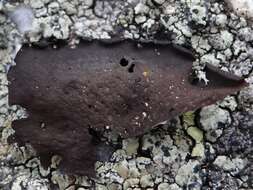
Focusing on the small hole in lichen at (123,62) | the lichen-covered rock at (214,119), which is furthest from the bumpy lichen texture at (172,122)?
the small hole in lichen at (123,62)

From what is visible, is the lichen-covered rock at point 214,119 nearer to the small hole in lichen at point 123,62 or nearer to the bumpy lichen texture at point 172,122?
the bumpy lichen texture at point 172,122

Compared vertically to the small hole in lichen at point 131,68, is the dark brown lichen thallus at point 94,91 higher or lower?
lower

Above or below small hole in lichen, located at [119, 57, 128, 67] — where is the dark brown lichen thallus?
below

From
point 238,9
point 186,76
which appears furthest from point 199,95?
point 238,9

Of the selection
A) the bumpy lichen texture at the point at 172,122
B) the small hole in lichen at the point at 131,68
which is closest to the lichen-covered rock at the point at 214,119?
the bumpy lichen texture at the point at 172,122

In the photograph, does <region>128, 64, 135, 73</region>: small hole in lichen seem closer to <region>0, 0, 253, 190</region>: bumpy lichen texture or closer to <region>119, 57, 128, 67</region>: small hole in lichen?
<region>119, 57, 128, 67</region>: small hole in lichen

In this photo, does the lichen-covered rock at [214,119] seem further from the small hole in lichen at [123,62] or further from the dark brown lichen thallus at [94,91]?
the small hole in lichen at [123,62]

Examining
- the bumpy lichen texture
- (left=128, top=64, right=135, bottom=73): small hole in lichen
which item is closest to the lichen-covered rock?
the bumpy lichen texture
